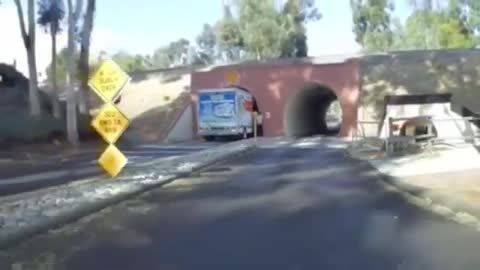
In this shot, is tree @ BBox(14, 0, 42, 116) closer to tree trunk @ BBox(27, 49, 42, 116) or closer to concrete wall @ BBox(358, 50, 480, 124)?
tree trunk @ BBox(27, 49, 42, 116)

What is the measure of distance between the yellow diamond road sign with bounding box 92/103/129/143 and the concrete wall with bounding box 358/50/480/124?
35.1 meters

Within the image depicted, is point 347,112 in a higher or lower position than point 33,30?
lower

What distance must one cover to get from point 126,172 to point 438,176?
366 inches

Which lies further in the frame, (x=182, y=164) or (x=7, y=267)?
(x=182, y=164)

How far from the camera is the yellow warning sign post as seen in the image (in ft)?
70.5

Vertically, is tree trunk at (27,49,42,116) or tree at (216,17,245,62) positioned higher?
tree at (216,17,245,62)

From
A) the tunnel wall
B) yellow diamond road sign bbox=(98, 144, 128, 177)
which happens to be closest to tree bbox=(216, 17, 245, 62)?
the tunnel wall

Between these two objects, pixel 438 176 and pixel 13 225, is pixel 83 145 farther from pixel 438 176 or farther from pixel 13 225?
pixel 13 225

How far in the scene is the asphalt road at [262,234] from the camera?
965 cm

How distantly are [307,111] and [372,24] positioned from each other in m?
34.9

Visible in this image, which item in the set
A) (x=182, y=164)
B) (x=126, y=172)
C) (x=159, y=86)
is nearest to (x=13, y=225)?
(x=126, y=172)

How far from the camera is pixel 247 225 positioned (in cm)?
1290

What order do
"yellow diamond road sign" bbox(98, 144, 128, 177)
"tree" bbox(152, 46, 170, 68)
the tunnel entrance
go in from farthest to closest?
"tree" bbox(152, 46, 170, 68)
the tunnel entrance
"yellow diamond road sign" bbox(98, 144, 128, 177)

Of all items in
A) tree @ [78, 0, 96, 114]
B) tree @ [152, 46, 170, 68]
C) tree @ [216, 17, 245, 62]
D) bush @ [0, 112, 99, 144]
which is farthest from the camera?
tree @ [152, 46, 170, 68]
